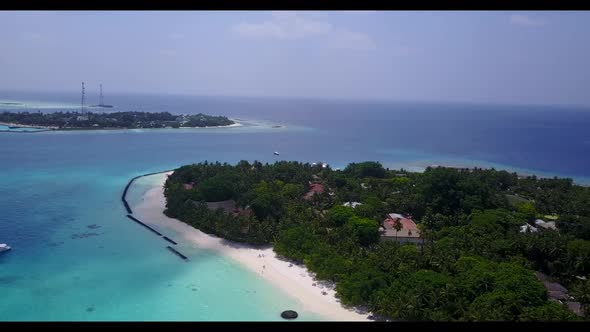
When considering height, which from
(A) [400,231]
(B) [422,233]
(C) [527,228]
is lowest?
(A) [400,231]

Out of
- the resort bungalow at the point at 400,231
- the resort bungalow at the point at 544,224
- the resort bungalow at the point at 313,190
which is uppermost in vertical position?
the resort bungalow at the point at 313,190

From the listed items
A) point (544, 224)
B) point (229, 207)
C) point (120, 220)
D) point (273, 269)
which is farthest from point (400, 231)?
point (120, 220)

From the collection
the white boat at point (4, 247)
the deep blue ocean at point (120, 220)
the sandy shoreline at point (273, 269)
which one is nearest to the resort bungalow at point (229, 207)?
the sandy shoreline at point (273, 269)

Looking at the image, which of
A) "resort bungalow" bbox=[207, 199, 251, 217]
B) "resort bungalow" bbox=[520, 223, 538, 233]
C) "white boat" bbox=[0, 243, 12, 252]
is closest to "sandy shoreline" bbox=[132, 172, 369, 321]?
"resort bungalow" bbox=[207, 199, 251, 217]

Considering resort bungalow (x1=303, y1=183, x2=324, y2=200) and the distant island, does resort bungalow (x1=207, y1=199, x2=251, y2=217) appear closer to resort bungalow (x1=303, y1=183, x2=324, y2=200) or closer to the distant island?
resort bungalow (x1=303, y1=183, x2=324, y2=200)

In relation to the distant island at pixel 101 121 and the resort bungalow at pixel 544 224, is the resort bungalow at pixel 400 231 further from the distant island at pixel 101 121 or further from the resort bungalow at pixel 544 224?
the distant island at pixel 101 121

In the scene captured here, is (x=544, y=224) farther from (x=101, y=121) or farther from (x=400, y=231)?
(x=101, y=121)

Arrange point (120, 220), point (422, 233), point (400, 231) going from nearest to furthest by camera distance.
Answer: point (422, 233) → point (400, 231) → point (120, 220)
